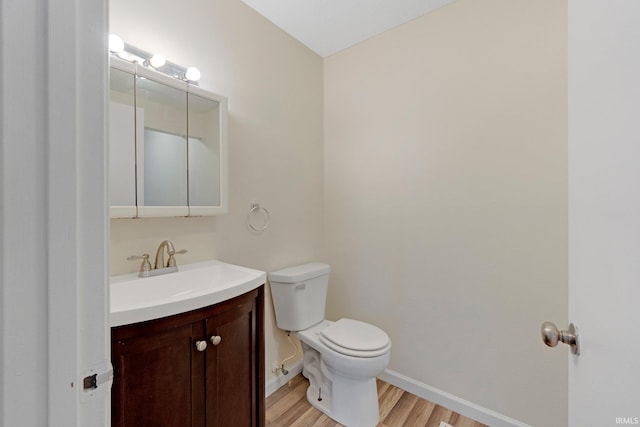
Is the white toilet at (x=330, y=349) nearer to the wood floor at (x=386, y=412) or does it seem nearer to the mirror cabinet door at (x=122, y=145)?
the wood floor at (x=386, y=412)

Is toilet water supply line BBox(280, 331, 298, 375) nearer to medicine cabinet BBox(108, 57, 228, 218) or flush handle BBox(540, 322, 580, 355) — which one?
medicine cabinet BBox(108, 57, 228, 218)

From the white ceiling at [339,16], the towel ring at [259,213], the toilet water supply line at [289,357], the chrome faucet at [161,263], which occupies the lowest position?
the toilet water supply line at [289,357]

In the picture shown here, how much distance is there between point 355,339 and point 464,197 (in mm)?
1041

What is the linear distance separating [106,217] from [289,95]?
5.73 ft

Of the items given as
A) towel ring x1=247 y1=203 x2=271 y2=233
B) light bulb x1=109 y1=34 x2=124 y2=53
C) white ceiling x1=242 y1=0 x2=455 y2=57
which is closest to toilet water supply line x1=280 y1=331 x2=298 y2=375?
towel ring x1=247 y1=203 x2=271 y2=233

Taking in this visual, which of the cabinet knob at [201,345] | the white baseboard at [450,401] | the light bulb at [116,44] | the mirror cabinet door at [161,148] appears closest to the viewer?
the cabinet knob at [201,345]

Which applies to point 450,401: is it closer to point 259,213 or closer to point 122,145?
point 259,213

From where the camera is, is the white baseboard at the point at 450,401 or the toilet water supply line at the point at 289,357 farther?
the toilet water supply line at the point at 289,357

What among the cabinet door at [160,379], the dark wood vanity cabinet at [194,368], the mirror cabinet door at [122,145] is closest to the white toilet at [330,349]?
the dark wood vanity cabinet at [194,368]

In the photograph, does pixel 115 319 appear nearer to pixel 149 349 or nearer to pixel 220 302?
pixel 149 349

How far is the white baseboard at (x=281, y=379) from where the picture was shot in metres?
1.71

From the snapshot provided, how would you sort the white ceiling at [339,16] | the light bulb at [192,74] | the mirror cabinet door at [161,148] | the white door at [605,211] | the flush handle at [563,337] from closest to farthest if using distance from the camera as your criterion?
the white door at [605,211] < the flush handle at [563,337] < the mirror cabinet door at [161,148] < the light bulb at [192,74] < the white ceiling at [339,16]

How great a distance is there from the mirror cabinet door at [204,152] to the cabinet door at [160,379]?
0.66 meters

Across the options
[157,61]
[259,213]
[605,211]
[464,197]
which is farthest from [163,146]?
[464,197]
